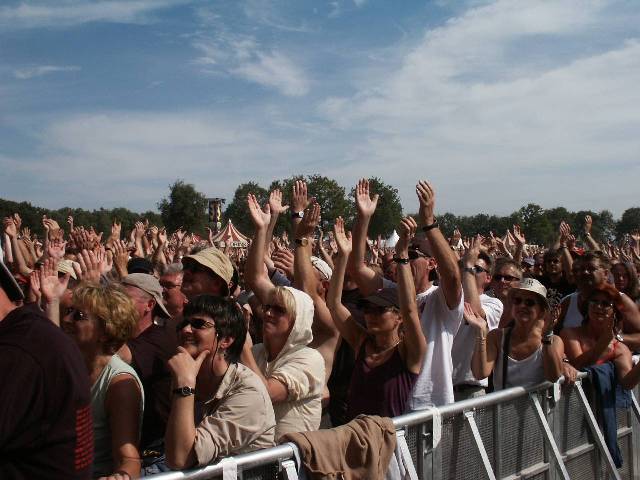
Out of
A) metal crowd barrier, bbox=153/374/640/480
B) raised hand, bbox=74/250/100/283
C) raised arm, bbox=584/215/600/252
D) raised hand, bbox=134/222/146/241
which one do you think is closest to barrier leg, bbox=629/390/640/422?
metal crowd barrier, bbox=153/374/640/480

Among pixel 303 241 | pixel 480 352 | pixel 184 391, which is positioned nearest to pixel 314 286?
pixel 303 241

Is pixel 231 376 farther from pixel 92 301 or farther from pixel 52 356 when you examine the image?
pixel 52 356

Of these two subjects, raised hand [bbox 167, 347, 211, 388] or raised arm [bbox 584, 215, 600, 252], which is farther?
raised arm [bbox 584, 215, 600, 252]

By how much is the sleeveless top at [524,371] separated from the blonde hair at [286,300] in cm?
183

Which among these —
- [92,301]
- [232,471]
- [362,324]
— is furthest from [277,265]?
[232,471]

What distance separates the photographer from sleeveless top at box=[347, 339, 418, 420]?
4.38 meters

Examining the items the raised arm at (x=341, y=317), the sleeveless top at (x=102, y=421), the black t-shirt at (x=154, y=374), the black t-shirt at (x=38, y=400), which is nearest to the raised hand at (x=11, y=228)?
the raised arm at (x=341, y=317)

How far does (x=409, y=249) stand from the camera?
561cm

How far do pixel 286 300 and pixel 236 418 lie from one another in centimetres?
115

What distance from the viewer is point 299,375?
160 inches

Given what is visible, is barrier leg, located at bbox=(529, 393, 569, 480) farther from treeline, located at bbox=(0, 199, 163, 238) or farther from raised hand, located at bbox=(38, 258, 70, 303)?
treeline, located at bbox=(0, 199, 163, 238)

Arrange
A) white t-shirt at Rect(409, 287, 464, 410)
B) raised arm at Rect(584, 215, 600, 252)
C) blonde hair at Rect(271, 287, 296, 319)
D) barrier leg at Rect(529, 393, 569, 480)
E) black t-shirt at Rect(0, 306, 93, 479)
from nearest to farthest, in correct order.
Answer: black t-shirt at Rect(0, 306, 93, 479)
blonde hair at Rect(271, 287, 296, 319)
white t-shirt at Rect(409, 287, 464, 410)
barrier leg at Rect(529, 393, 569, 480)
raised arm at Rect(584, 215, 600, 252)

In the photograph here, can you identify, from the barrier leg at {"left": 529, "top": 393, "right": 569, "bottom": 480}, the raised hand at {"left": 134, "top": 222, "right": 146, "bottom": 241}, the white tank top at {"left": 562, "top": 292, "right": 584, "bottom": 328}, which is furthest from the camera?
the raised hand at {"left": 134, "top": 222, "right": 146, "bottom": 241}

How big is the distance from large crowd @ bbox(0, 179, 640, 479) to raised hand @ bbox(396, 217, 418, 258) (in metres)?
0.02
